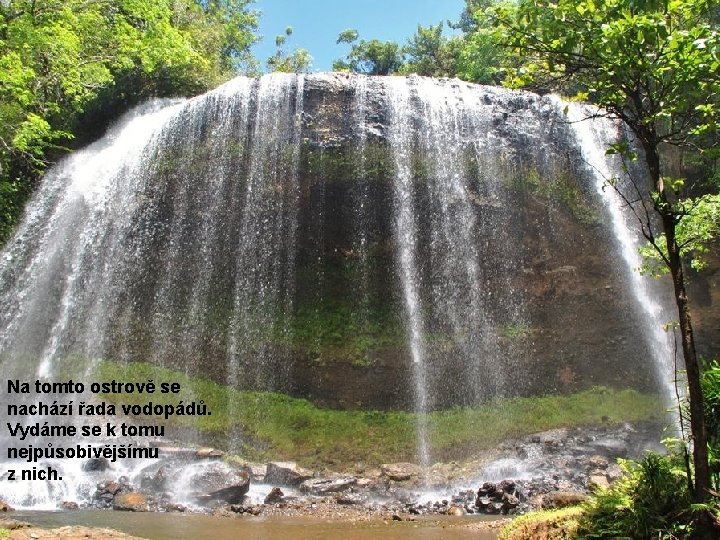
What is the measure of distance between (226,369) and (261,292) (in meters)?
2.35

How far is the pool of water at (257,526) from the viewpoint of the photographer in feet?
22.2

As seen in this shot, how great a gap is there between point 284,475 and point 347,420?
3.97 metres

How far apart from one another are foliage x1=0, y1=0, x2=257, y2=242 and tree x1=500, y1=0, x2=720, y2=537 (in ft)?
29.2

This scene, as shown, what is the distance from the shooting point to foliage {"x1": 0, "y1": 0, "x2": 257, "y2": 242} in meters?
10.8

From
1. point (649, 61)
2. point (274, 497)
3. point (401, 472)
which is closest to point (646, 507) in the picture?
point (649, 61)

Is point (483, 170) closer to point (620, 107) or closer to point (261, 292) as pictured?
point (261, 292)

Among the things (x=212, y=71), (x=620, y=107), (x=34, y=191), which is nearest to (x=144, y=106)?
(x=212, y=71)

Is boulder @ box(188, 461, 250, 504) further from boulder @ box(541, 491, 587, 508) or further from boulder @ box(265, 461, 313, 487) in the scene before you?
boulder @ box(541, 491, 587, 508)

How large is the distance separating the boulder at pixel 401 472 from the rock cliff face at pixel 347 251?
3.55 meters

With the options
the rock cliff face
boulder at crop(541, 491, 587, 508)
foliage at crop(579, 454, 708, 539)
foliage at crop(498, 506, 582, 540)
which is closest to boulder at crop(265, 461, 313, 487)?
the rock cliff face

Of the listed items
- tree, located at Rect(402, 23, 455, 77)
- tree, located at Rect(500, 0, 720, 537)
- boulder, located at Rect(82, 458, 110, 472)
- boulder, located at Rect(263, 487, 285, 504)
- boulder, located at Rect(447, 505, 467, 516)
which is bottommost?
boulder, located at Rect(447, 505, 467, 516)

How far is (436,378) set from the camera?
16188 mm

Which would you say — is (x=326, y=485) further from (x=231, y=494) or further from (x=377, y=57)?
(x=377, y=57)

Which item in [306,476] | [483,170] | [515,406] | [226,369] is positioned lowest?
[306,476]
